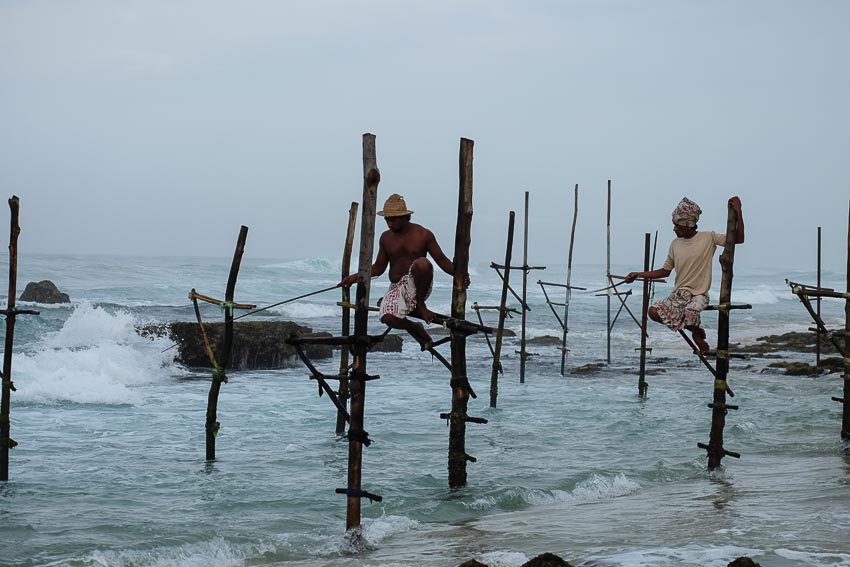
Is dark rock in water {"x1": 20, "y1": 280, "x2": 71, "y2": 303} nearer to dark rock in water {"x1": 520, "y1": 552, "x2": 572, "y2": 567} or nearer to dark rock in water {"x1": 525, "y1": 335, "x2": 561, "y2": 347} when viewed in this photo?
dark rock in water {"x1": 525, "y1": 335, "x2": 561, "y2": 347}

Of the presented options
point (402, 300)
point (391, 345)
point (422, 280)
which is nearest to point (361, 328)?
point (402, 300)

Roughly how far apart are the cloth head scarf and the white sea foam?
38.6 feet

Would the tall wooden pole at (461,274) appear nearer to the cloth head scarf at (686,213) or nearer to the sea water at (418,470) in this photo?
the sea water at (418,470)

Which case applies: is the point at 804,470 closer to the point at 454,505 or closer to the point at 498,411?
the point at 454,505

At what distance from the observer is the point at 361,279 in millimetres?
7883

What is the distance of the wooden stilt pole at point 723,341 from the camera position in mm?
9719

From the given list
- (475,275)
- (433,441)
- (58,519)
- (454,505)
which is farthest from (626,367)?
(475,275)

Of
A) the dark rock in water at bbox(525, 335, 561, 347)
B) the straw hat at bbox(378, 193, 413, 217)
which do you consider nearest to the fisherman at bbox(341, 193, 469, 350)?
the straw hat at bbox(378, 193, 413, 217)

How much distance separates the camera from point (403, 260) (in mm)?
8453

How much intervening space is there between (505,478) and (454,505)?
159 centimetres

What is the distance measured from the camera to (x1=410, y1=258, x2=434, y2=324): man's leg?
26.5ft

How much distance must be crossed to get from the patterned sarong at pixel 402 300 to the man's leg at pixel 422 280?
0.14ft

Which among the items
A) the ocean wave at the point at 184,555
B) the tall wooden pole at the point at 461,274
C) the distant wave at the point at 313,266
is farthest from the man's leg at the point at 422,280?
the distant wave at the point at 313,266

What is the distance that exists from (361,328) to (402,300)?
0.58 metres
